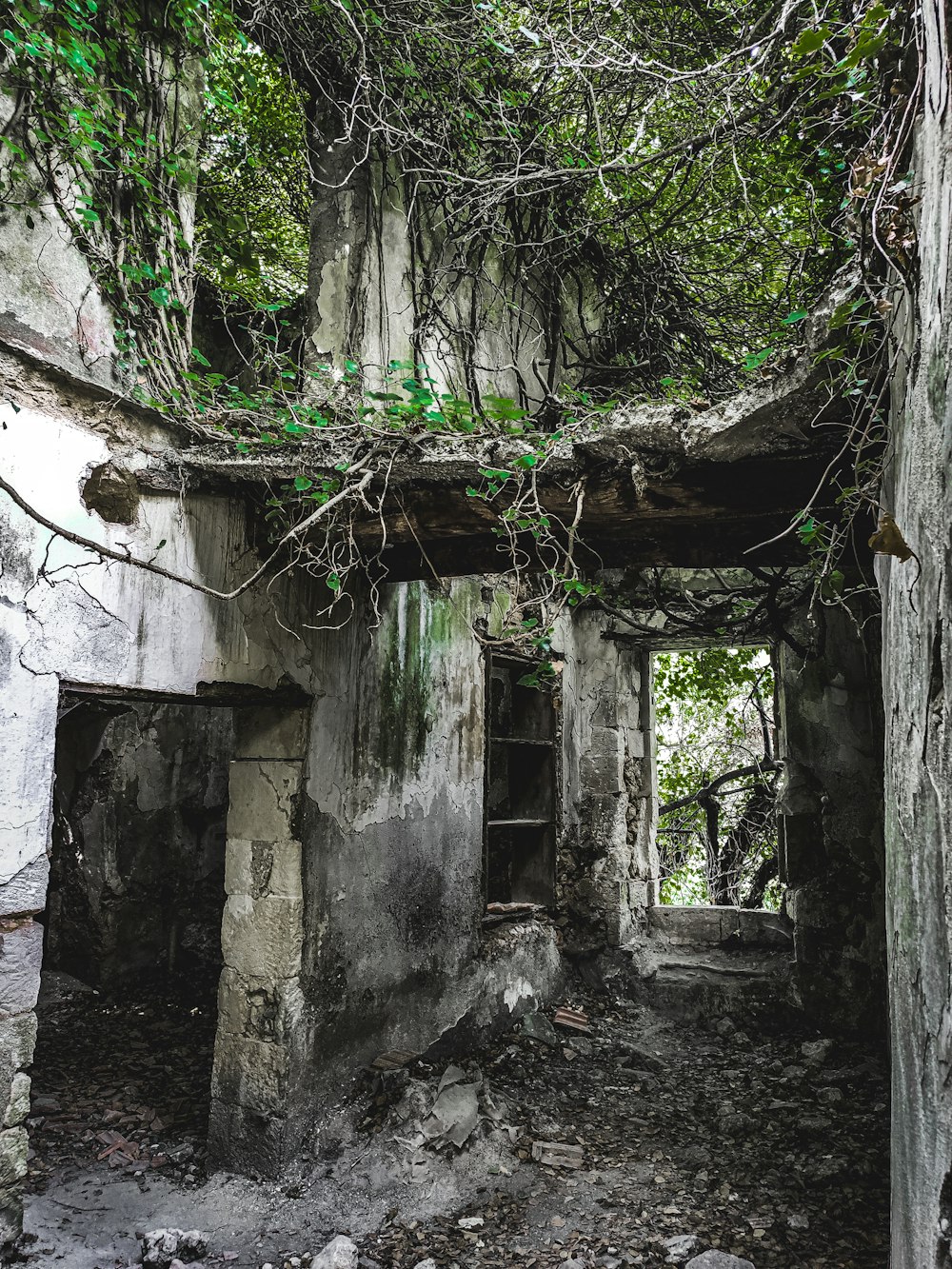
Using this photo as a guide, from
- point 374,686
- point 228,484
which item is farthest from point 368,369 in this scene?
point 374,686

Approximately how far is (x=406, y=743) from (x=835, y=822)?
2.78 m

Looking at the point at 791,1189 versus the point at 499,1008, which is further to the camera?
the point at 499,1008

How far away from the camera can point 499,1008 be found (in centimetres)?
494

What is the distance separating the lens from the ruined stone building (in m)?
1.77

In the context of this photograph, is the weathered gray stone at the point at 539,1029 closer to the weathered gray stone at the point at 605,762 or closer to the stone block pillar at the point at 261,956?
the weathered gray stone at the point at 605,762

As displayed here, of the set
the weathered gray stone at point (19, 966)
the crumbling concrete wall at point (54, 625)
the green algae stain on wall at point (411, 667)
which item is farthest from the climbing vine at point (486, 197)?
the weathered gray stone at point (19, 966)

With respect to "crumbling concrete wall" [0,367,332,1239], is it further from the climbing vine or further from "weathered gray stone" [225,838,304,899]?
"weathered gray stone" [225,838,304,899]

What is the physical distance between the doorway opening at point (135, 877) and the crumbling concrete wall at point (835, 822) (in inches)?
150

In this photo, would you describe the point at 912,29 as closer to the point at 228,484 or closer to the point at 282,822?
the point at 228,484

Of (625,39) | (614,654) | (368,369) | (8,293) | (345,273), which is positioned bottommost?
(614,654)

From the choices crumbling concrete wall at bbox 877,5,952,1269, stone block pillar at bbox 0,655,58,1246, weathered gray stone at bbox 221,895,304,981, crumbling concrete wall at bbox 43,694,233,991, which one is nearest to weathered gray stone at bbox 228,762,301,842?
weathered gray stone at bbox 221,895,304,981

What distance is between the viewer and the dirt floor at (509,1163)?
10.1 feet

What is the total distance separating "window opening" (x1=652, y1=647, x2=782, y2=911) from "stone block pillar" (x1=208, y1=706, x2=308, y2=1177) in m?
3.91

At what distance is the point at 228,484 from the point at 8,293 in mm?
951
